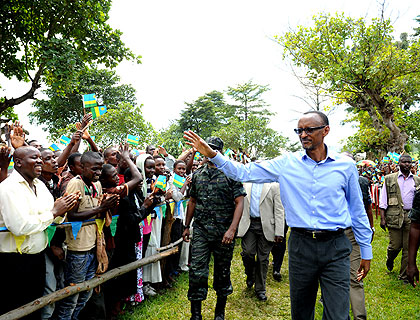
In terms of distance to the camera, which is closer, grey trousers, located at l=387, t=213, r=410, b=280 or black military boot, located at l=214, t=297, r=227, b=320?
black military boot, located at l=214, t=297, r=227, b=320

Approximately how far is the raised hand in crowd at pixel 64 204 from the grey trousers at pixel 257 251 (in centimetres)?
316

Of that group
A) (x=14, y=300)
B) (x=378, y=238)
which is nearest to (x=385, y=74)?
(x=378, y=238)

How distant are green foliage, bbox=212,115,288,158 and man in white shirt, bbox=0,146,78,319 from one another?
33.3 meters

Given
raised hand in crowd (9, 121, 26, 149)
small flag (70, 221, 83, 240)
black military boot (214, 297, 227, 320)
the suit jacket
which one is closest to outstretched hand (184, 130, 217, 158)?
small flag (70, 221, 83, 240)

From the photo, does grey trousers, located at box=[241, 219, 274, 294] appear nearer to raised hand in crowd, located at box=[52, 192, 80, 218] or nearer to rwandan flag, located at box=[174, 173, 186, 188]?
rwandan flag, located at box=[174, 173, 186, 188]

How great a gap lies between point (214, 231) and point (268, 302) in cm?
186

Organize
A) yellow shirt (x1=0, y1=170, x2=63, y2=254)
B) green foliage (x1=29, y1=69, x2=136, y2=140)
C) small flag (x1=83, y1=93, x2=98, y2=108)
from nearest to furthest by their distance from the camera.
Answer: yellow shirt (x1=0, y1=170, x2=63, y2=254)
small flag (x1=83, y1=93, x2=98, y2=108)
green foliage (x1=29, y1=69, x2=136, y2=140)

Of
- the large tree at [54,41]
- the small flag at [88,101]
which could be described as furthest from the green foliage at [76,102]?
→ the small flag at [88,101]

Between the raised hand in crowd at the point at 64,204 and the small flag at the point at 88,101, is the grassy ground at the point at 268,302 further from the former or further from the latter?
the small flag at the point at 88,101

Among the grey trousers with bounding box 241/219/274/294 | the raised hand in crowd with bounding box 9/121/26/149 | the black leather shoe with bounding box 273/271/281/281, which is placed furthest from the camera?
the black leather shoe with bounding box 273/271/281/281

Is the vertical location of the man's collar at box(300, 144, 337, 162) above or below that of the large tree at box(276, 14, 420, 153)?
below

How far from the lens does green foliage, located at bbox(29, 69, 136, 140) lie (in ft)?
116

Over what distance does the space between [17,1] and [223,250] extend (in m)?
11.9

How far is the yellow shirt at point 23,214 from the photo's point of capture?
2782mm
